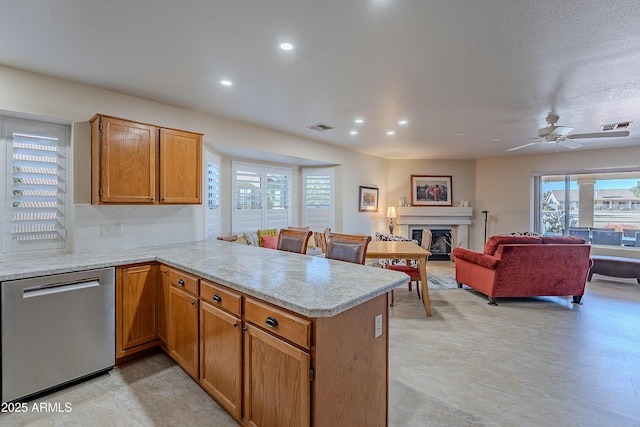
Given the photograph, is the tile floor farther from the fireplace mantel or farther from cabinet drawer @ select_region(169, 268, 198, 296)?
the fireplace mantel

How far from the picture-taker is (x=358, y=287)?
1666 millimetres

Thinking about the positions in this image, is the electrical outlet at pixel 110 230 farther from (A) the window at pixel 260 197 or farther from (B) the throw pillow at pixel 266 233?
(B) the throw pillow at pixel 266 233

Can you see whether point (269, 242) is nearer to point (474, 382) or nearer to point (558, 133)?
point (474, 382)

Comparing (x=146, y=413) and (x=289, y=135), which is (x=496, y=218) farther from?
(x=146, y=413)

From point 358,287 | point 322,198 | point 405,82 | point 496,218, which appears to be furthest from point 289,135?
point 496,218

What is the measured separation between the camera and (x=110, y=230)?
10.0 feet

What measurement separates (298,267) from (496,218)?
6785mm

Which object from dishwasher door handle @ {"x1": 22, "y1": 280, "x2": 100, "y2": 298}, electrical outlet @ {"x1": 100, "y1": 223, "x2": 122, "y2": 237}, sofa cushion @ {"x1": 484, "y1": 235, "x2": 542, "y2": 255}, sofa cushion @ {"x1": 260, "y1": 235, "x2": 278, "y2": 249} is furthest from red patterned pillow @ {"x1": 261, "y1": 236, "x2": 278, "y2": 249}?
sofa cushion @ {"x1": 484, "y1": 235, "x2": 542, "y2": 255}

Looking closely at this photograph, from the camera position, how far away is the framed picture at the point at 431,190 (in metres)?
7.66

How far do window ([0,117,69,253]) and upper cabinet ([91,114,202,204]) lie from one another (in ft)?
1.25

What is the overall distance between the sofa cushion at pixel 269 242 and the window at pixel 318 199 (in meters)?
1.25

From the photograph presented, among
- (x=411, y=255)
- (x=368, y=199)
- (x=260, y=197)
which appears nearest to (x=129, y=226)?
(x=260, y=197)

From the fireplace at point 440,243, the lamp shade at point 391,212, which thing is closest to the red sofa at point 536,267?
the lamp shade at point 391,212

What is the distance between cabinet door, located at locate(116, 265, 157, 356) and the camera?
2543 mm
